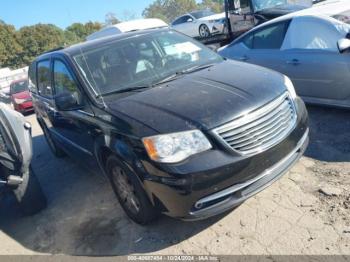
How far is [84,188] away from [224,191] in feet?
8.54

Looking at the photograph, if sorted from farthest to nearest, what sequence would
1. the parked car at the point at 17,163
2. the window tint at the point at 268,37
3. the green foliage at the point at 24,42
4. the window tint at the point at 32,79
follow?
the green foliage at the point at 24,42, the window tint at the point at 32,79, the window tint at the point at 268,37, the parked car at the point at 17,163

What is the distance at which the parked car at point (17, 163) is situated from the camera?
427 centimetres

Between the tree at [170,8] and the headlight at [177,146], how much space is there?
83548 mm

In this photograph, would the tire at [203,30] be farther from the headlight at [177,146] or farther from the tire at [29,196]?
the headlight at [177,146]

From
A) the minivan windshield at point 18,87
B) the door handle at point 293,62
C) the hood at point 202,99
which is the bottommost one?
the minivan windshield at point 18,87

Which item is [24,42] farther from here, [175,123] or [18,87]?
[175,123]

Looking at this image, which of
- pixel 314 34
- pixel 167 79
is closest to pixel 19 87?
pixel 314 34

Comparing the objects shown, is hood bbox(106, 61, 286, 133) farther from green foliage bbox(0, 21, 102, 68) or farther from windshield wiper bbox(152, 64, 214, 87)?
green foliage bbox(0, 21, 102, 68)

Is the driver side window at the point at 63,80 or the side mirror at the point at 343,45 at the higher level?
the driver side window at the point at 63,80

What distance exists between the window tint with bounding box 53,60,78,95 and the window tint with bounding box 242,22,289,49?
3.44 m

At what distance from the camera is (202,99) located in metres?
3.50

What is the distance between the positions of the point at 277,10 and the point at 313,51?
5.55 meters

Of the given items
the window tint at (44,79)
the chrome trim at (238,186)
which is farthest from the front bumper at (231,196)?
the window tint at (44,79)

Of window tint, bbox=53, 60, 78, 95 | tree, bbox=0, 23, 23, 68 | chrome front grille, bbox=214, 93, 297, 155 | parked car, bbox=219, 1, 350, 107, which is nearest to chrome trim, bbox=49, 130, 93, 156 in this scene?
window tint, bbox=53, 60, 78, 95
